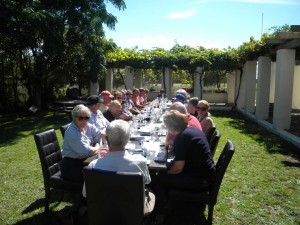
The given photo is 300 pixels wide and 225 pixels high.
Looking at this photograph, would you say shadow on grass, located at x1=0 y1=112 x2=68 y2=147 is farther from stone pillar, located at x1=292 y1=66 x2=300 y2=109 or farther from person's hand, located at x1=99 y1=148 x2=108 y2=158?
stone pillar, located at x1=292 y1=66 x2=300 y2=109

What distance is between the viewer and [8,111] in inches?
594

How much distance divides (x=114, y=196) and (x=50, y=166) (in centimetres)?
175

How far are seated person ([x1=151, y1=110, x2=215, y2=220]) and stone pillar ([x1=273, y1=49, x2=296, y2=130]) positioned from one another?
22.8 ft

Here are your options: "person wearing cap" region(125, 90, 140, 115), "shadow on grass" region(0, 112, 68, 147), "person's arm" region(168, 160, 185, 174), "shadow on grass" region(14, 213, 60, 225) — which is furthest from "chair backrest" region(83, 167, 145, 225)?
"person wearing cap" region(125, 90, 140, 115)

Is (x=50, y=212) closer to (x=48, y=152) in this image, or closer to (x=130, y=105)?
(x=48, y=152)

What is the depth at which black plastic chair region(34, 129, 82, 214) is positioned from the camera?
3.67m

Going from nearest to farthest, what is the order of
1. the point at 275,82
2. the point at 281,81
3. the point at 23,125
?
the point at 281,81 < the point at 275,82 < the point at 23,125

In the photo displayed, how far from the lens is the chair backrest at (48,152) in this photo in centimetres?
369

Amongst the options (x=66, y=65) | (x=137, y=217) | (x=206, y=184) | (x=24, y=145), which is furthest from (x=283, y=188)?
(x=66, y=65)

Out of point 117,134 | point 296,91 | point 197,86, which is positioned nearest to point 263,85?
point 296,91

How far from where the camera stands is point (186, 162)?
3.45 meters

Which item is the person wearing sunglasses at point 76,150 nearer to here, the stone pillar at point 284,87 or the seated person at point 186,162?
the seated person at point 186,162

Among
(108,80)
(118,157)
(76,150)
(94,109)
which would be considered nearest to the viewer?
(118,157)

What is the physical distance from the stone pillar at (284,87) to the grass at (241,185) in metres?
1.16
